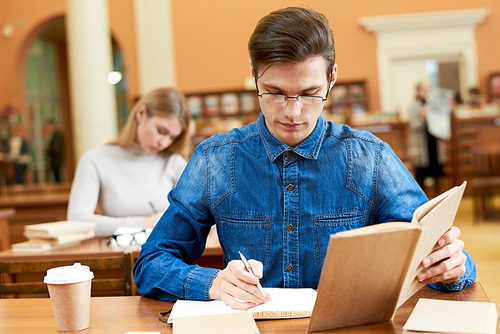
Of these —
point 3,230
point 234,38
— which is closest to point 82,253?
point 3,230

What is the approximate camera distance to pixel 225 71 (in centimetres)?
1075

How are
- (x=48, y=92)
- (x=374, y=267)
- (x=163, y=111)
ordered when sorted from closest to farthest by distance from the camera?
(x=374, y=267), (x=163, y=111), (x=48, y=92)

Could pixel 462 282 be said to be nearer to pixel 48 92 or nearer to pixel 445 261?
pixel 445 261

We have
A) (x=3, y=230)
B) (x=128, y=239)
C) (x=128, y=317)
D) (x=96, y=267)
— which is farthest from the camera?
(x=3, y=230)

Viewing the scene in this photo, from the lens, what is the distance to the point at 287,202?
1341 millimetres

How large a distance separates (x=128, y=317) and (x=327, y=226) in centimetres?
51

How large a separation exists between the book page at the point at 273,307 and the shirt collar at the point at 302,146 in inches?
13.0

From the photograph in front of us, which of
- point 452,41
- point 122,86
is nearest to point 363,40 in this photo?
point 452,41

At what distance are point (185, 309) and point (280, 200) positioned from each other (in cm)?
36

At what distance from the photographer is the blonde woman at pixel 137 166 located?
2.78m

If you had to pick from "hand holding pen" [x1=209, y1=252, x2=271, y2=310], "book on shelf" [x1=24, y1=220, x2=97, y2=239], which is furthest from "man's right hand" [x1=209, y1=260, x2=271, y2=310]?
"book on shelf" [x1=24, y1=220, x2=97, y2=239]

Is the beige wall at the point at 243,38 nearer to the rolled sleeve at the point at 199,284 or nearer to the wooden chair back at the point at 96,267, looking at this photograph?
the wooden chair back at the point at 96,267

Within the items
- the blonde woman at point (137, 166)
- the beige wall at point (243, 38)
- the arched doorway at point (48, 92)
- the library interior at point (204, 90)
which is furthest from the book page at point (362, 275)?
the arched doorway at point (48, 92)

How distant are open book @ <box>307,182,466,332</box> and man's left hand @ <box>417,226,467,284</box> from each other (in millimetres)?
57
